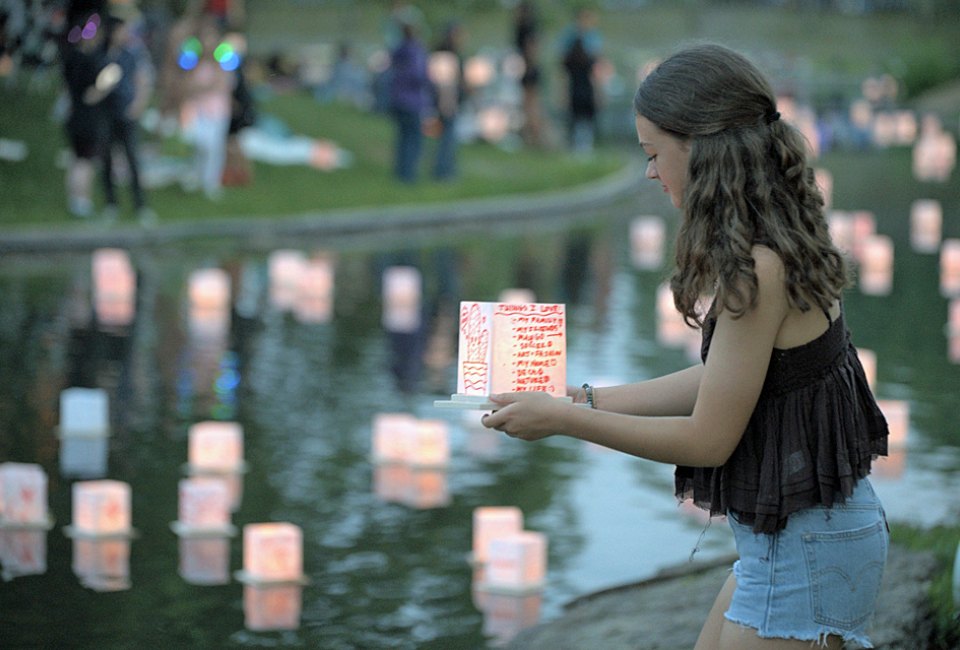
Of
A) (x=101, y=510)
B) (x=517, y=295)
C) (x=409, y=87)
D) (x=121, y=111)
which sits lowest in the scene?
(x=101, y=510)

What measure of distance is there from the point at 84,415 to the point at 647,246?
10376 millimetres

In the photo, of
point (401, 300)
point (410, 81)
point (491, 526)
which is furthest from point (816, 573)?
point (410, 81)

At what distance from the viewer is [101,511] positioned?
7652mm

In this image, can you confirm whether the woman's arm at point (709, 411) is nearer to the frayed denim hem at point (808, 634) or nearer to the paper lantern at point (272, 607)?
the frayed denim hem at point (808, 634)

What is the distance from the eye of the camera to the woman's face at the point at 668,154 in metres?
3.73

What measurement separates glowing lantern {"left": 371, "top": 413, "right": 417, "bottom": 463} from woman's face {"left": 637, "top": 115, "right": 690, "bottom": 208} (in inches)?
219

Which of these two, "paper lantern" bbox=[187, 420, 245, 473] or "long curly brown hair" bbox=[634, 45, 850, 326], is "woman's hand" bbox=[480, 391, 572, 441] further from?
"paper lantern" bbox=[187, 420, 245, 473]

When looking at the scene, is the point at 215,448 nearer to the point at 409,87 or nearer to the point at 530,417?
the point at 530,417

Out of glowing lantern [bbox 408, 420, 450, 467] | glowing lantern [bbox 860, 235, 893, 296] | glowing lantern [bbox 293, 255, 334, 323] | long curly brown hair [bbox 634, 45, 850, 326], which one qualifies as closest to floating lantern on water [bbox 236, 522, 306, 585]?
glowing lantern [bbox 408, 420, 450, 467]

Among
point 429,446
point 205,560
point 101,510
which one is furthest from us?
point 429,446

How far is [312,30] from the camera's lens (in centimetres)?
5809

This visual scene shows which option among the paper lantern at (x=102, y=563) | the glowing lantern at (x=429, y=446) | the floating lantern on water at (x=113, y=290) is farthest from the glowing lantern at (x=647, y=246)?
the paper lantern at (x=102, y=563)

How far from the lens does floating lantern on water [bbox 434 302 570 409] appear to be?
3902 mm

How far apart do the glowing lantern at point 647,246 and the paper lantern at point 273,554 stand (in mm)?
11139
